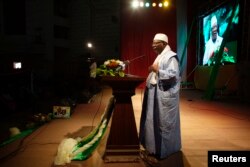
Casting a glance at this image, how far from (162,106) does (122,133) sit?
60 cm

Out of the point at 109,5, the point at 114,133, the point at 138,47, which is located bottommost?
the point at 114,133

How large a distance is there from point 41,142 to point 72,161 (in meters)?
1.18

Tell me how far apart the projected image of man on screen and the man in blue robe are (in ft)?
26.8

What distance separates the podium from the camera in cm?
356

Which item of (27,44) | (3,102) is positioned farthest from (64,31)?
(3,102)

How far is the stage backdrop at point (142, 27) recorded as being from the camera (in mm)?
12906

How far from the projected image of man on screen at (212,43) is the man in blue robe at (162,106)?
816 cm

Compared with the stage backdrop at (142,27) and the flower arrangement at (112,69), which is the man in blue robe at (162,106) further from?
the stage backdrop at (142,27)

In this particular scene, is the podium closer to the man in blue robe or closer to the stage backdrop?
the man in blue robe

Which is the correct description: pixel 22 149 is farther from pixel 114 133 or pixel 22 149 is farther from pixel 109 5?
pixel 109 5

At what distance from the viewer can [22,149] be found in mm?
4301

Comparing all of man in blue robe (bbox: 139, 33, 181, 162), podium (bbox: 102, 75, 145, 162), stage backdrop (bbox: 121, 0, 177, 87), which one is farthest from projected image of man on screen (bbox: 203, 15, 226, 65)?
podium (bbox: 102, 75, 145, 162)

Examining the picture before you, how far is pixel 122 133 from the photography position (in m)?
3.59

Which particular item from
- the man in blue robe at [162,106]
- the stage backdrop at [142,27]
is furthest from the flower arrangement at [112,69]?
the stage backdrop at [142,27]
